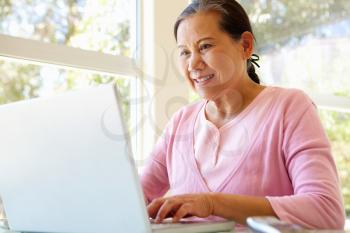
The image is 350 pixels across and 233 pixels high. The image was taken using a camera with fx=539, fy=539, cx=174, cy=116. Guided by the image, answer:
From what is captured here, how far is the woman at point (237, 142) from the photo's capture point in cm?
105

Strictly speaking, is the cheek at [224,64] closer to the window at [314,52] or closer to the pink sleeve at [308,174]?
the pink sleeve at [308,174]

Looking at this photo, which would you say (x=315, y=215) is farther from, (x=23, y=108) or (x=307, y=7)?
(x=307, y=7)

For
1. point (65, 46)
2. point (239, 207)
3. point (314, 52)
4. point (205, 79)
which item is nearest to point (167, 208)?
point (239, 207)

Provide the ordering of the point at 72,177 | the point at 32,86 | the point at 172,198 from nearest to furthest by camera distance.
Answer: the point at 72,177, the point at 172,198, the point at 32,86

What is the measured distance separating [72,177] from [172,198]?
0.66ft

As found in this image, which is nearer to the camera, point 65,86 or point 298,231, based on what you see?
point 298,231

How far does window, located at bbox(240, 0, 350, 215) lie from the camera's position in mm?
2184

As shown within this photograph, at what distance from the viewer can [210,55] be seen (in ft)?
4.21

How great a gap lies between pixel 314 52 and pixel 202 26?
116 centimetres

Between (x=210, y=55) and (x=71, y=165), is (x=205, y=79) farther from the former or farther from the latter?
(x=71, y=165)

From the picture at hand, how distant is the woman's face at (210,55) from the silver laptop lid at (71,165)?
20.9 inches

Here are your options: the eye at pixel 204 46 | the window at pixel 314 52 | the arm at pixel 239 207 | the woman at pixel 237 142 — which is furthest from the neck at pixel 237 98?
the window at pixel 314 52

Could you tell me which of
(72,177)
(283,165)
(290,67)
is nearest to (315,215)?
(283,165)

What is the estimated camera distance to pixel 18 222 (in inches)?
40.0
